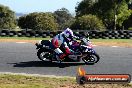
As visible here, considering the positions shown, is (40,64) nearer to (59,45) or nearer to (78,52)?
(59,45)

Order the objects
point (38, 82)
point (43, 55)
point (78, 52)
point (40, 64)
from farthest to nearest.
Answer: point (43, 55) < point (78, 52) < point (40, 64) < point (38, 82)

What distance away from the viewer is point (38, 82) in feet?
34.9

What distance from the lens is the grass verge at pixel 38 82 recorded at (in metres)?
10.0

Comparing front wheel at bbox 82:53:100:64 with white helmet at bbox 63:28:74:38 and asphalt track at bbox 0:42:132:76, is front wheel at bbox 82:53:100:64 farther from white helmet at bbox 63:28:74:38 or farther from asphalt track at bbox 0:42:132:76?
white helmet at bbox 63:28:74:38

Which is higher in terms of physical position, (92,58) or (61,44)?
(61,44)

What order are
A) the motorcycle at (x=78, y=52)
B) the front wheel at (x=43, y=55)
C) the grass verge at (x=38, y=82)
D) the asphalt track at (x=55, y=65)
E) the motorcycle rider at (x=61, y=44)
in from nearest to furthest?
the grass verge at (x=38, y=82), the asphalt track at (x=55, y=65), the motorcycle rider at (x=61, y=44), the motorcycle at (x=78, y=52), the front wheel at (x=43, y=55)

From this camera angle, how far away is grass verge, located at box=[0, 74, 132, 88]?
1003cm

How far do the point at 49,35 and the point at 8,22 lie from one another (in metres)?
36.1

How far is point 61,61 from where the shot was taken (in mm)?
15031

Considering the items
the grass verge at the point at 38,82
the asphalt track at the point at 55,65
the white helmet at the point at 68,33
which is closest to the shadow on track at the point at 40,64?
the asphalt track at the point at 55,65

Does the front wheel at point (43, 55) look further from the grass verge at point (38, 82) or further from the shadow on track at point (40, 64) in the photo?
the grass verge at point (38, 82)

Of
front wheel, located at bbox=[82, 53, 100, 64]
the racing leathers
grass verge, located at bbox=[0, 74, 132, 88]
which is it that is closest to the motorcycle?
front wheel, located at bbox=[82, 53, 100, 64]

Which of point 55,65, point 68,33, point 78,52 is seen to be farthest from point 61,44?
point 55,65

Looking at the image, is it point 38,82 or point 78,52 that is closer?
point 38,82
